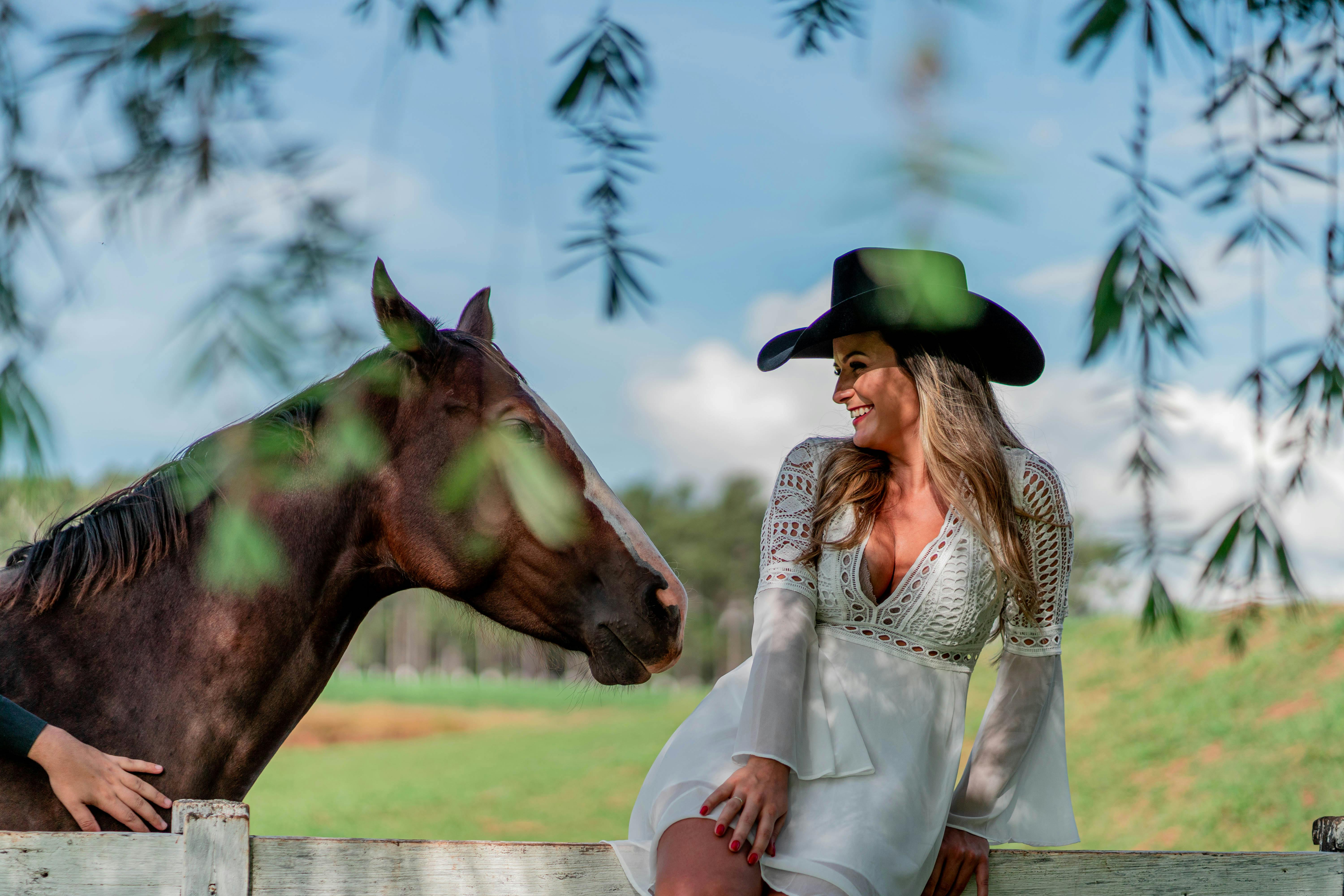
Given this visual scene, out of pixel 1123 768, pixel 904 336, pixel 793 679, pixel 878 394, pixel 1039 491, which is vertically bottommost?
pixel 1123 768

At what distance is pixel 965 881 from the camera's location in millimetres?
2186

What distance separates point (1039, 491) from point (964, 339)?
40cm

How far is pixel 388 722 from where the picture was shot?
26.5 metres

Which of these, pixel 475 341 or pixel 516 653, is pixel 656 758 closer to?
pixel 516 653

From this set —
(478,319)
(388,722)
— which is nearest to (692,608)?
(388,722)

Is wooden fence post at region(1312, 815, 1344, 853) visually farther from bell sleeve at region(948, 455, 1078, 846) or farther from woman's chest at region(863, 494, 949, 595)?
Result: woman's chest at region(863, 494, 949, 595)

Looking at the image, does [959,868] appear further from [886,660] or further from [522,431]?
[522,431]

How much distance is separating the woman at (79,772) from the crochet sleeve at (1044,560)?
1.74 metres

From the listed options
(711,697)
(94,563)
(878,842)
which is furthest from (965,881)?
(94,563)

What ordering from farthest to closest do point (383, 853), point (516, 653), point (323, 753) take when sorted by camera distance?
1. point (323, 753)
2. point (516, 653)
3. point (383, 853)

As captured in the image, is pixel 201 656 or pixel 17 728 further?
pixel 201 656

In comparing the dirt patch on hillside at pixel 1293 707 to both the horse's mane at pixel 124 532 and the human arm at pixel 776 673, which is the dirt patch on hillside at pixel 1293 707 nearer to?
the human arm at pixel 776 673

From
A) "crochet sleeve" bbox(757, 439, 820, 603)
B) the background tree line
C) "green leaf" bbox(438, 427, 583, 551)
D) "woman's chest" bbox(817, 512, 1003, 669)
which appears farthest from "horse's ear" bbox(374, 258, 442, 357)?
the background tree line

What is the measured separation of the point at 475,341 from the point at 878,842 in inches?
55.8
